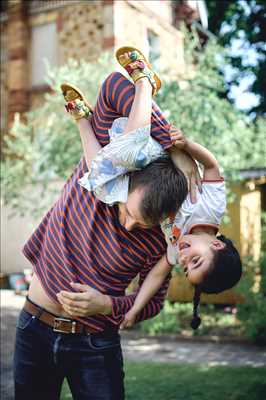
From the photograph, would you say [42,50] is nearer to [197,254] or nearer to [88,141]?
[88,141]

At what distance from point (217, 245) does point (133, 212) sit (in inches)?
17.1

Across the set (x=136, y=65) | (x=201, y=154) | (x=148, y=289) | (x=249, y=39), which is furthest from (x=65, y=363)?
(x=249, y=39)

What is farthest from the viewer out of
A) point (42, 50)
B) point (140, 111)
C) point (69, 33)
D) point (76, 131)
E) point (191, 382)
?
point (42, 50)

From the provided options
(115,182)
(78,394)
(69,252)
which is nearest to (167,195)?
(115,182)

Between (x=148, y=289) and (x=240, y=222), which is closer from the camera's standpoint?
(x=148, y=289)

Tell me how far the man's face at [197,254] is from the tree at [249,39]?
10.6 meters

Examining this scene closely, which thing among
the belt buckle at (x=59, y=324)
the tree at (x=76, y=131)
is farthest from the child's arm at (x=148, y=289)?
the tree at (x=76, y=131)

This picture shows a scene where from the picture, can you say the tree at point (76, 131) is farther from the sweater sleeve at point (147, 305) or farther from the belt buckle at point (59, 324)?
the belt buckle at point (59, 324)

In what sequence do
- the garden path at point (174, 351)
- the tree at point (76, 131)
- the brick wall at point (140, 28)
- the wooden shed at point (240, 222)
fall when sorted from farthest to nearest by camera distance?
the brick wall at point (140, 28)
the wooden shed at point (240, 222)
the tree at point (76, 131)
the garden path at point (174, 351)

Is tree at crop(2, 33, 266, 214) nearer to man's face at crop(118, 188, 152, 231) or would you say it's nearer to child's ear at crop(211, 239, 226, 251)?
child's ear at crop(211, 239, 226, 251)

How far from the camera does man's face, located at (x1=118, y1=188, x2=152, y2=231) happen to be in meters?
1.87

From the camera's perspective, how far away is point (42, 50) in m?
14.1

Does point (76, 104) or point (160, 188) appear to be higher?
point (76, 104)

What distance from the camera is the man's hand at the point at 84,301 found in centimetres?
196
